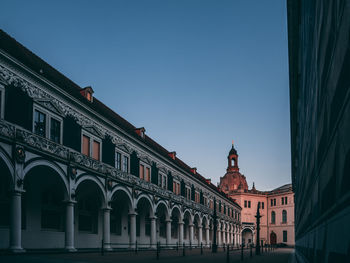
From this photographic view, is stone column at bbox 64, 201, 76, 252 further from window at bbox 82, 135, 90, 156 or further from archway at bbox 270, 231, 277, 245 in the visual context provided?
archway at bbox 270, 231, 277, 245

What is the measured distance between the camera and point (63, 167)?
70.6 ft

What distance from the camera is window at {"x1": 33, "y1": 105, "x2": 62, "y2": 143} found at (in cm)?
2028

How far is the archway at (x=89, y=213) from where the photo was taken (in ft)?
84.9

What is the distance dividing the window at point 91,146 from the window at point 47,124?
2807 millimetres

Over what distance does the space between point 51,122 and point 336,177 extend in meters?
21.5

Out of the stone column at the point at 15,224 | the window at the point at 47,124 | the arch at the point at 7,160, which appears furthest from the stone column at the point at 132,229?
the arch at the point at 7,160

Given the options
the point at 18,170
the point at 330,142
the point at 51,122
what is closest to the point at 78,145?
the point at 51,122

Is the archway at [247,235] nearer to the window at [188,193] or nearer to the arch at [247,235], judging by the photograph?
the arch at [247,235]

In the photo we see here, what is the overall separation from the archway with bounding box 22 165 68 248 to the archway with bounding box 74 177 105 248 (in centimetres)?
191

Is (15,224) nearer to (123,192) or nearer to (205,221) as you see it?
(123,192)

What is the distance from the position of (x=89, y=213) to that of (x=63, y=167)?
7581mm

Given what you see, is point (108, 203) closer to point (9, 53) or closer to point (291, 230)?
point (9, 53)

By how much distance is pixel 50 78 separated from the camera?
21.4 meters

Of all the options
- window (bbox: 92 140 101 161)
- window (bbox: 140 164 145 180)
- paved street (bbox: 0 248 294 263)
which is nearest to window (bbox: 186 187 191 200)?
window (bbox: 140 164 145 180)
